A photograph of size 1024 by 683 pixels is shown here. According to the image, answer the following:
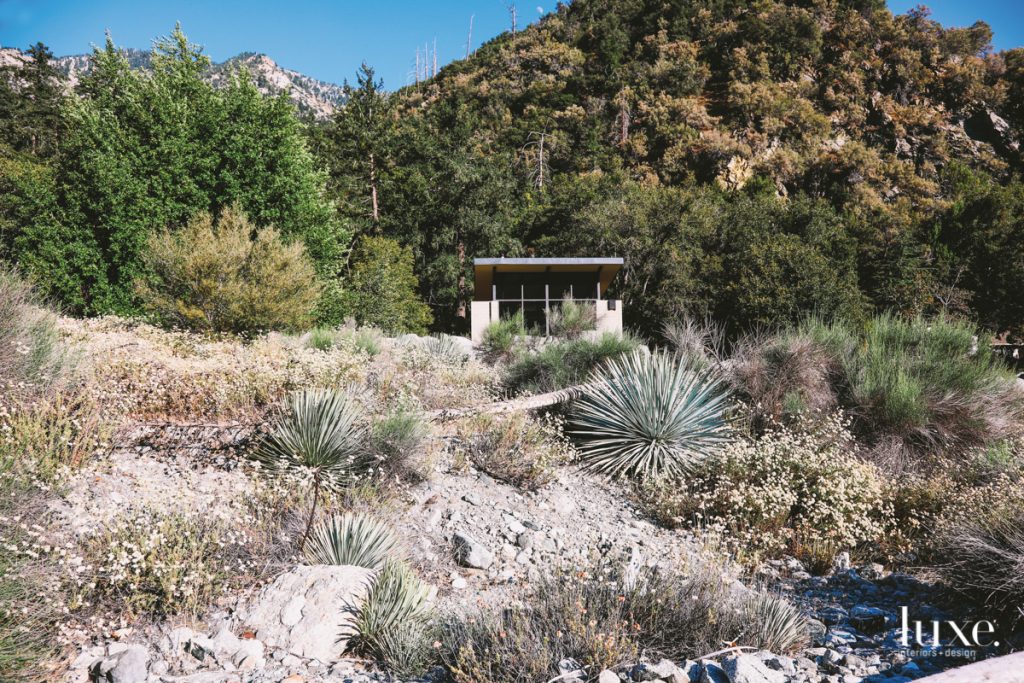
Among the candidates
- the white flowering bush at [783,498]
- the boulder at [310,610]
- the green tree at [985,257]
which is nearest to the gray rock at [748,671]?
the boulder at [310,610]

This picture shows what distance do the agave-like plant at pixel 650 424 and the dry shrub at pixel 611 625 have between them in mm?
3737

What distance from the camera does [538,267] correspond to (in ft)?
70.2

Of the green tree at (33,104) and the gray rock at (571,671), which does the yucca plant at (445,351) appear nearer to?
the gray rock at (571,671)

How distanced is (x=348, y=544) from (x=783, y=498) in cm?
458

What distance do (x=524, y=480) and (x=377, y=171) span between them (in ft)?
87.3

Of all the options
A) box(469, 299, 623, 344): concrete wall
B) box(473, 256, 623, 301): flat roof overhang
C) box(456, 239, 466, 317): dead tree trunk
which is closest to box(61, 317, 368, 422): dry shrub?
box(473, 256, 623, 301): flat roof overhang

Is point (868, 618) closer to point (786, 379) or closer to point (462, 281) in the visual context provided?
point (786, 379)

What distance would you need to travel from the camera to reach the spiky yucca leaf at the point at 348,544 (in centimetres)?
479

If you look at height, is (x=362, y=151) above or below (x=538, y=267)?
above

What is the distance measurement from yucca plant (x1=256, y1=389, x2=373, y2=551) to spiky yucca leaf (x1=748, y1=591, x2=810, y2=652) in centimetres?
386

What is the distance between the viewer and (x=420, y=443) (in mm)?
6973

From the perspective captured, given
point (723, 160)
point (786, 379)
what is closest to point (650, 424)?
point (786, 379)

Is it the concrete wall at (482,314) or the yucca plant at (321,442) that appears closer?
the yucca plant at (321,442)

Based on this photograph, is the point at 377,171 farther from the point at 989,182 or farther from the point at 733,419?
the point at 989,182
